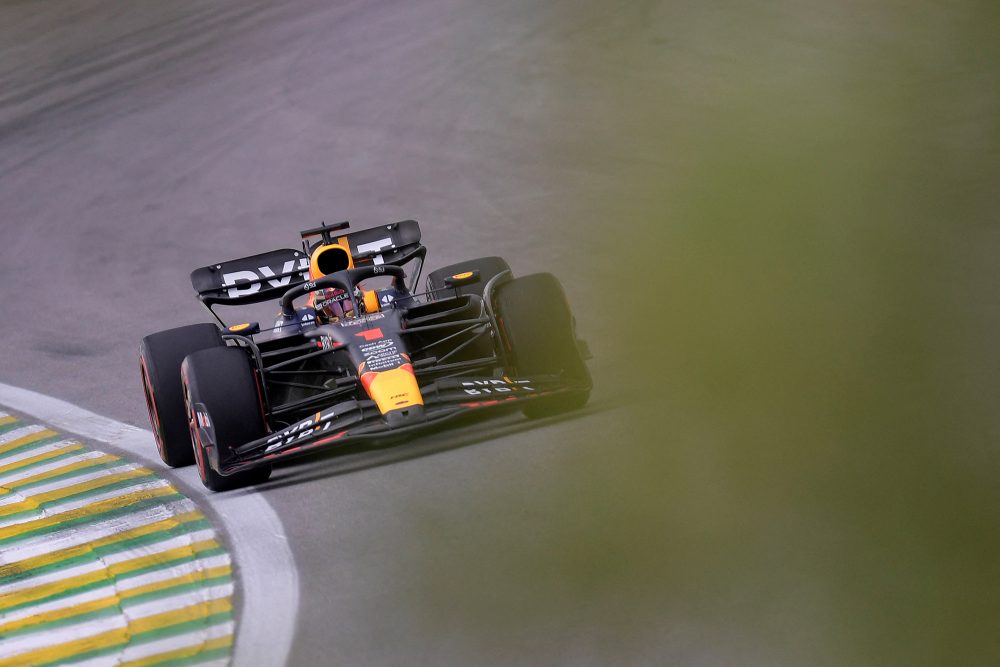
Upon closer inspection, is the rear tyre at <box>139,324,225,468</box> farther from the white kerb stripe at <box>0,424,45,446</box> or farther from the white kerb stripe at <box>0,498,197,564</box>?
the white kerb stripe at <box>0,424,45,446</box>

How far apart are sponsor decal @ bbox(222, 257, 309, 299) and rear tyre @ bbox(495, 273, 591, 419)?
2.07 metres

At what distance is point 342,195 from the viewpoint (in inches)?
601

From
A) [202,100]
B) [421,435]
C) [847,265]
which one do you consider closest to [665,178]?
[847,265]

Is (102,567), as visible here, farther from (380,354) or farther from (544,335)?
(544,335)

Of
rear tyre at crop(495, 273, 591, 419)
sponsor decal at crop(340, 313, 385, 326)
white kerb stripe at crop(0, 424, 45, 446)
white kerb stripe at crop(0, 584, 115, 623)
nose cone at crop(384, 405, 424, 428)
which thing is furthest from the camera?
white kerb stripe at crop(0, 424, 45, 446)

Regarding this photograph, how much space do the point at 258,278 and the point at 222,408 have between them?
6.54 feet

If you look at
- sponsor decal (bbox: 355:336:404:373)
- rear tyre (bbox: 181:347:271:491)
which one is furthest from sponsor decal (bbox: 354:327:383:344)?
rear tyre (bbox: 181:347:271:491)

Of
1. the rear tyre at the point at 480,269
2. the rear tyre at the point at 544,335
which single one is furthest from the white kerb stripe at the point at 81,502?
the rear tyre at the point at 480,269

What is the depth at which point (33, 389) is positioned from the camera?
10180mm

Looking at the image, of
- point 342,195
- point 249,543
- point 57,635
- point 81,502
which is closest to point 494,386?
point 249,543

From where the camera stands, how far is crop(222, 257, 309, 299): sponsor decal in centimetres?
893

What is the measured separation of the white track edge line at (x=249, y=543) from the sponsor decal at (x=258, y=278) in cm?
126

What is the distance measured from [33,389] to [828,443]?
9741 mm

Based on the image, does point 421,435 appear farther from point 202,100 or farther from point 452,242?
point 202,100
